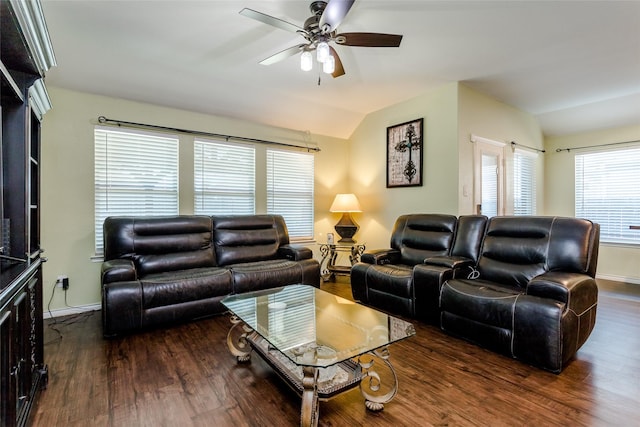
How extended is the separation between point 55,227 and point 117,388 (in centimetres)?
226

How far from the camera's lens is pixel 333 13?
1.89 m

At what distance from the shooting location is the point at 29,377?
1700 mm

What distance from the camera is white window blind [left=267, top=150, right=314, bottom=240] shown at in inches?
191

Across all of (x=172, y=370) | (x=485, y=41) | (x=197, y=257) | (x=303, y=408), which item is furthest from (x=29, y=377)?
(x=485, y=41)

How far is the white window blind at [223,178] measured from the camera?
166 inches

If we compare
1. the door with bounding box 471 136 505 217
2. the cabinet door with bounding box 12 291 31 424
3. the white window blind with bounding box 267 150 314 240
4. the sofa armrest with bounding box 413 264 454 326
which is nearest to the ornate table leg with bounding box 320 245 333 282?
the white window blind with bounding box 267 150 314 240

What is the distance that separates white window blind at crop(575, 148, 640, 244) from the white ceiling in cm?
57

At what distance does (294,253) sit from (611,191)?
5080 millimetres

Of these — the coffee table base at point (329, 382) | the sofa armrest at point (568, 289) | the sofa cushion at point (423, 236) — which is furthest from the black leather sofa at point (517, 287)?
the coffee table base at point (329, 382)

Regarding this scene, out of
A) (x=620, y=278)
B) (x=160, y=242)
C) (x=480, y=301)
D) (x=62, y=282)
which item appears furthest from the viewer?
(x=620, y=278)

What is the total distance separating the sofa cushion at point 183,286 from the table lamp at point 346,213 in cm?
221

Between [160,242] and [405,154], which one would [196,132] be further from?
[405,154]

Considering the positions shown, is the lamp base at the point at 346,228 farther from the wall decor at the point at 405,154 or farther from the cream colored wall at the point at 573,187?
the cream colored wall at the point at 573,187

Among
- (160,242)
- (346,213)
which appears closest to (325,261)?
(346,213)
